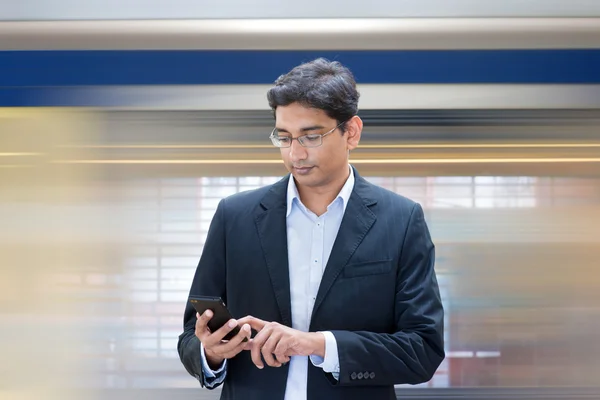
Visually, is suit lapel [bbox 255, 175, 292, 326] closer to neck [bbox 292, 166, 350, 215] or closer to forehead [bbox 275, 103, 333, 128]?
neck [bbox 292, 166, 350, 215]

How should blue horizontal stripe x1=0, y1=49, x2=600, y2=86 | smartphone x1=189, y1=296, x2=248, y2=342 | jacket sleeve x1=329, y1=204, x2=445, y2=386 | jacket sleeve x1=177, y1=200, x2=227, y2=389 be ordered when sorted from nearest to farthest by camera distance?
smartphone x1=189, y1=296, x2=248, y2=342, jacket sleeve x1=329, y1=204, x2=445, y2=386, jacket sleeve x1=177, y1=200, x2=227, y2=389, blue horizontal stripe x1=0, y1=49, x2=600, y2=86

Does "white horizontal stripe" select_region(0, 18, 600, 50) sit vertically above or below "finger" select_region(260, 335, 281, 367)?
above

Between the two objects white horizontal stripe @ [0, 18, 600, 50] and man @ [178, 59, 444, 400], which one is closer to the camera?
man @ [178, 59, 444, 400]

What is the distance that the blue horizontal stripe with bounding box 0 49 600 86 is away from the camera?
246cm

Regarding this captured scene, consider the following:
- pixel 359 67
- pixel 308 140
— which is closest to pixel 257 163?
Result: pixel 359 67

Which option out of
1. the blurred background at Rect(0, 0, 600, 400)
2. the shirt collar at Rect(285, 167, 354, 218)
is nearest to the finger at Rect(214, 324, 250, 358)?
the shirt collar at Rect(285, 167, 354, 218)

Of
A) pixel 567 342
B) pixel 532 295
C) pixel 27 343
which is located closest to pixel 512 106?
pixel 532 295

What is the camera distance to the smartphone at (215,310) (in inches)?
55.3

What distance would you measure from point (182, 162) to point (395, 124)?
Answer: 0.74m

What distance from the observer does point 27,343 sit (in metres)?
2.55

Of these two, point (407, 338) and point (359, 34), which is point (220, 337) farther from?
point (359, 34)

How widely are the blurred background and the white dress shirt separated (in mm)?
854

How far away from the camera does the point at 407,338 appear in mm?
1535

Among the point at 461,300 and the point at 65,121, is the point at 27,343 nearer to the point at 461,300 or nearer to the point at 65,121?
the point at 65,121
